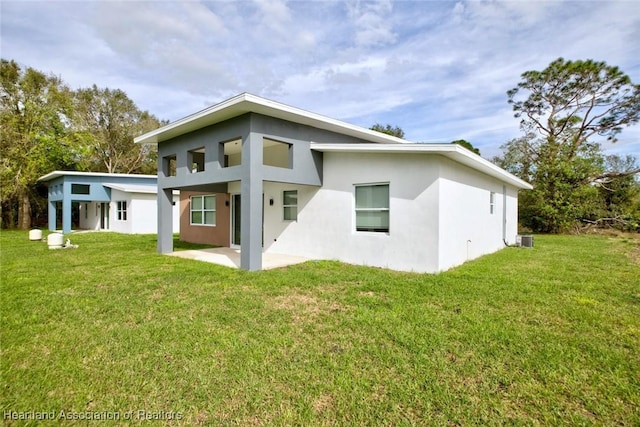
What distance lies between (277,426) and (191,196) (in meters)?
13.1

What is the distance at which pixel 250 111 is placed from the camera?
726cm

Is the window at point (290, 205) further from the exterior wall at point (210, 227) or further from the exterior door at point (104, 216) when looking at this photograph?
the exterior door at point (104, 216)

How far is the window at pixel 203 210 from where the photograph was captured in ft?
42.7

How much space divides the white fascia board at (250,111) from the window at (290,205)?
2.39m

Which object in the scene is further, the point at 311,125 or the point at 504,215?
the point at 504,215

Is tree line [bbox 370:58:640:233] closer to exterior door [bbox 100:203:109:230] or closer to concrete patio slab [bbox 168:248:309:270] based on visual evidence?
concrete patio slab [bbox 168:248:309:270]

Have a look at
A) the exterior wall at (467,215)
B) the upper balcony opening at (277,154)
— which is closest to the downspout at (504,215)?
the exterior wall at (467,215)

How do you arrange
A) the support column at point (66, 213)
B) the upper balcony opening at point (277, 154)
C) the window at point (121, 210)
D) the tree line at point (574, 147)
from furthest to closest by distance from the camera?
the window at point (121, 210) → the tree line at point (574, 147) → the support column at point (66, 213) → the upper balcony opening at point (277, 154)

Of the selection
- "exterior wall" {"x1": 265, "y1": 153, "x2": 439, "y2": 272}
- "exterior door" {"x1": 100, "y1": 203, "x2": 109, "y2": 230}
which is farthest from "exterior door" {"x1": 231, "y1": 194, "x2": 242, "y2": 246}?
"exterior door" {"x1": 100, "y1": 203, "x2": 109, "y2": 230}

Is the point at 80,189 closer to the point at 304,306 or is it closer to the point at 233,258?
the point at 233,258

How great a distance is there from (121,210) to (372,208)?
18110 mm

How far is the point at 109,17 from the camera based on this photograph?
7.80 meters

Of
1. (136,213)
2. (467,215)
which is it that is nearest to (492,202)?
(467,215)

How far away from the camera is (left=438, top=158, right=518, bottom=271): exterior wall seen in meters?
7.42
